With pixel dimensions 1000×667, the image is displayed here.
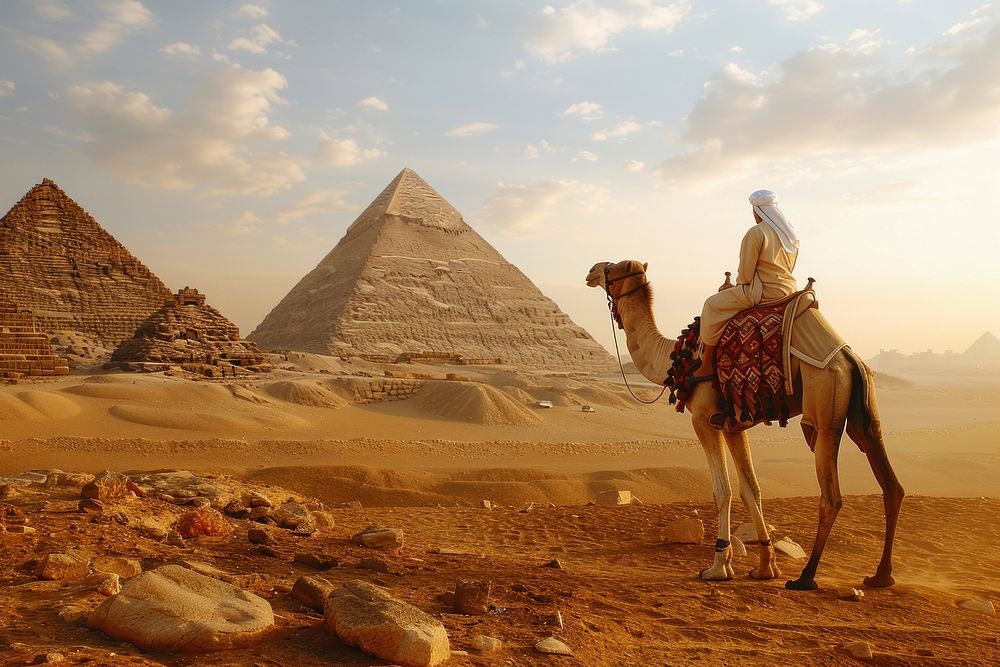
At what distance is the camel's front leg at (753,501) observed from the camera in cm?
431

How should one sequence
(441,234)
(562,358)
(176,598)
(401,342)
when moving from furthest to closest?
1. (441,234)
2. (562,358)
3. (401,342)
4. (176,598)

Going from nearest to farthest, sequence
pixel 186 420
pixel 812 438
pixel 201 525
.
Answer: pixel 812 438, pixel 201 525, pixel 186 420

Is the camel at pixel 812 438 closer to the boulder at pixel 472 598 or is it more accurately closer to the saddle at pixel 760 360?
the saddle at pixel 760 360

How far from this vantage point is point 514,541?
567cm

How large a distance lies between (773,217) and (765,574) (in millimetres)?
2123

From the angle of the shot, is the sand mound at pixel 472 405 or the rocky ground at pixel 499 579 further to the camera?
the sand mound at pixel 472 405

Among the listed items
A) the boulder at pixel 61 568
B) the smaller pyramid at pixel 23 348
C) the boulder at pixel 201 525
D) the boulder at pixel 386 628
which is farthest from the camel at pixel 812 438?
the smaller pyramid at pixel 23 348

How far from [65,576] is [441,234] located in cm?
7894

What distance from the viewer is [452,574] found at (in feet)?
13.2

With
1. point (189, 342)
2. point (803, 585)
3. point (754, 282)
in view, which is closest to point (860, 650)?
point (803, 585)

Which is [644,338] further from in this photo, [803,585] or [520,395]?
[520,395]

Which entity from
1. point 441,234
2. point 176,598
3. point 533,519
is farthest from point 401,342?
point 176,598

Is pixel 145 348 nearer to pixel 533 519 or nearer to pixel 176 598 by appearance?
pixel 533 519

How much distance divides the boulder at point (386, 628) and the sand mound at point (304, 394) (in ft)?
54.3
